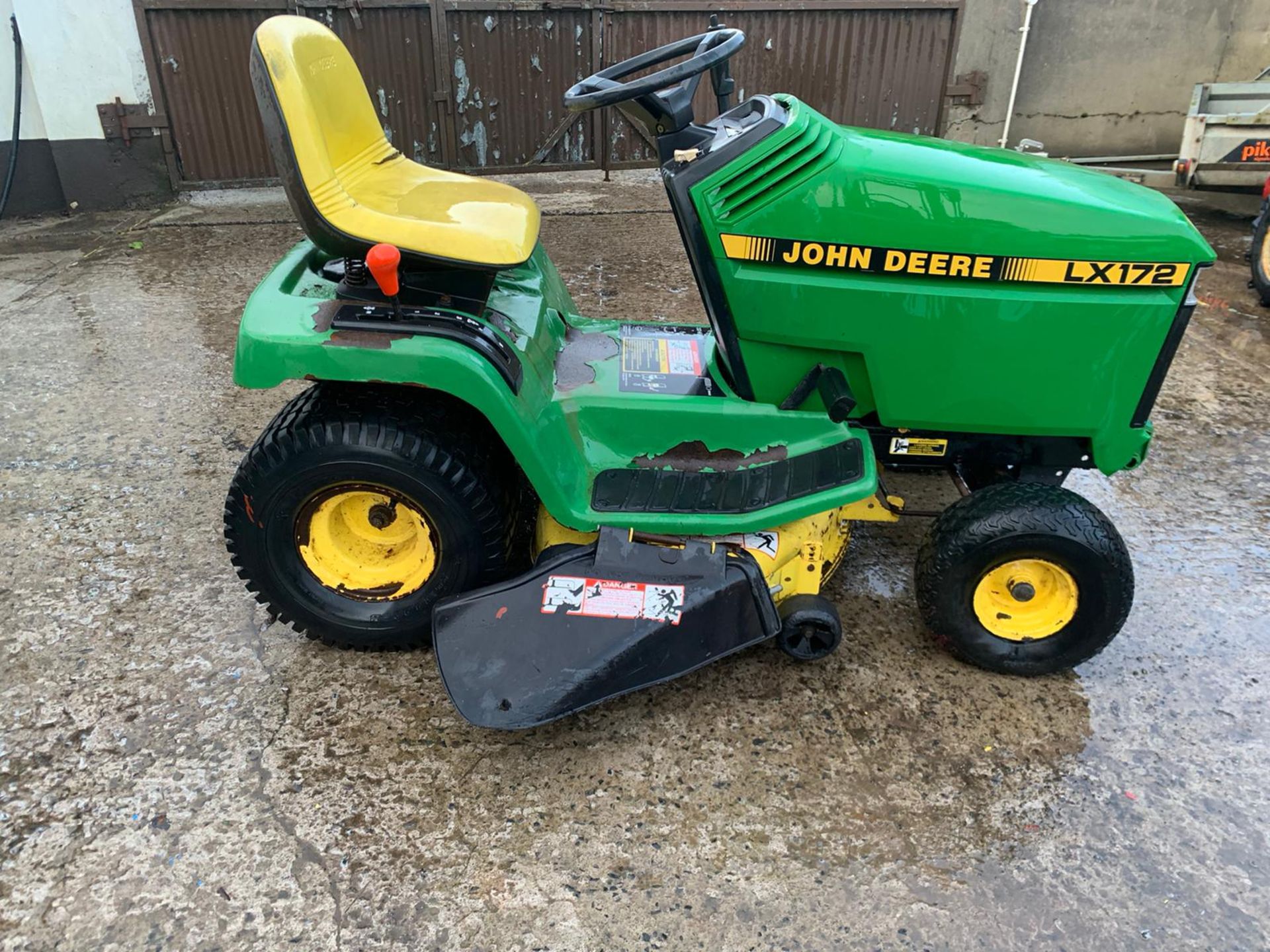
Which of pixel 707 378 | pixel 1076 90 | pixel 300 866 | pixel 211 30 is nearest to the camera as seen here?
pixel 300 866

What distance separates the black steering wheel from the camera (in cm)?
213

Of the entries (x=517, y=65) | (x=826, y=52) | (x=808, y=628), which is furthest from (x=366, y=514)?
(x=826, y=52)

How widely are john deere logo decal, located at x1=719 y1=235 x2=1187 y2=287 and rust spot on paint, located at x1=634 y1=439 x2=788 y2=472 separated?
1.56 feet

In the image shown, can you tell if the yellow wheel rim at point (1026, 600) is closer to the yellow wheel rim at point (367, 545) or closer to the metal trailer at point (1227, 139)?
the yellow wheel rim at point (367, 545)

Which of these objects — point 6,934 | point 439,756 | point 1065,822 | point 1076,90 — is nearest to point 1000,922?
point 1065,822

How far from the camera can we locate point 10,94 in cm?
627

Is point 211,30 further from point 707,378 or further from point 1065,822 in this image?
point 1065,822

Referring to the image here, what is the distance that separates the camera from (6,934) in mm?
1654

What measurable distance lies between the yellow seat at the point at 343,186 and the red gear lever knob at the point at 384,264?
15 cm

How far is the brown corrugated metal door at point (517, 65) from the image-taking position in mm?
6375

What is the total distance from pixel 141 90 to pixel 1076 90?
733 cm

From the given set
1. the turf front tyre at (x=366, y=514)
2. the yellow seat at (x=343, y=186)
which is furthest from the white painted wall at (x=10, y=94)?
the turf front tyre at (x=366, y=514)

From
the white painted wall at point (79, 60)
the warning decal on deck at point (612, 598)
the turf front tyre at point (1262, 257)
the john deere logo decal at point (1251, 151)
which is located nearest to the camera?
the warning decal on deck at point (612, 598)

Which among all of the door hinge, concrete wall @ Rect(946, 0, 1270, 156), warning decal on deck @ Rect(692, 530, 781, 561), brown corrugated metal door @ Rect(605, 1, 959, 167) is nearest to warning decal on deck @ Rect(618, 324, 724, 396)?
warning decal on deck @ Rect(692, 530, 781, 561)
